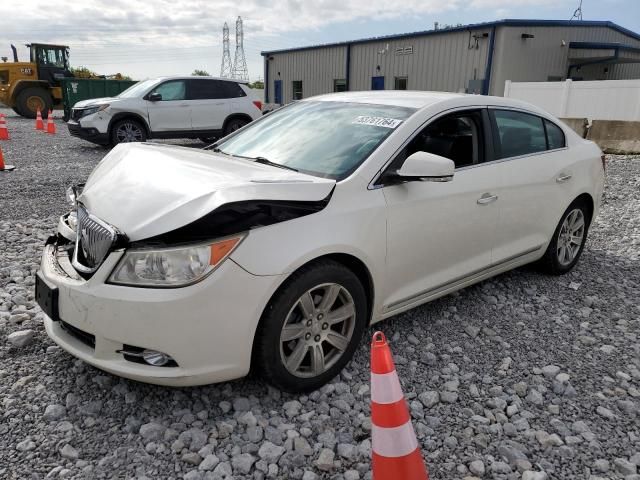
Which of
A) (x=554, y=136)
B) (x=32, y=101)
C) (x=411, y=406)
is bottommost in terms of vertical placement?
(x=411, y=406)

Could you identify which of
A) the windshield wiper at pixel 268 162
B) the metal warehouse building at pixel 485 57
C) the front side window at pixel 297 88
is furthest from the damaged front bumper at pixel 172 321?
the front side window at pixel 297 88

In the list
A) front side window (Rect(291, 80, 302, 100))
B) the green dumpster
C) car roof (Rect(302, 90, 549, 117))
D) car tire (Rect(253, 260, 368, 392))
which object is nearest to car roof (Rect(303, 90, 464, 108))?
car roof (Rect(302, 90, 549, 117))

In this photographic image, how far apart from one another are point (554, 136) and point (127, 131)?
9893 mm

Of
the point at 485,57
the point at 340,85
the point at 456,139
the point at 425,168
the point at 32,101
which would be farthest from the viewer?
the point at 340,85

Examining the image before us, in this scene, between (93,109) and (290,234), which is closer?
(290,234)

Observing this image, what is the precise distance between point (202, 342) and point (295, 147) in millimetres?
1501

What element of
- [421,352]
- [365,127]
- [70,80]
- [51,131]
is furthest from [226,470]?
[70,80]

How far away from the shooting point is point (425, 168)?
294 cm

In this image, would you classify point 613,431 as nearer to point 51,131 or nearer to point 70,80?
point 51,131

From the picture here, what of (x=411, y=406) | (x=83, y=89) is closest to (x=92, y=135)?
(x=83, y=89)

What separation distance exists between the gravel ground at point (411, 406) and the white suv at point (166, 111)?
8398mm

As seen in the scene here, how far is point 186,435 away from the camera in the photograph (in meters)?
2.50

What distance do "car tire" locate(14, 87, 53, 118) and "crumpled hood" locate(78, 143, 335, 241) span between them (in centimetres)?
2120

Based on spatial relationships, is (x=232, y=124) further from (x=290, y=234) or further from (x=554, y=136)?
(x=290, y=234)
